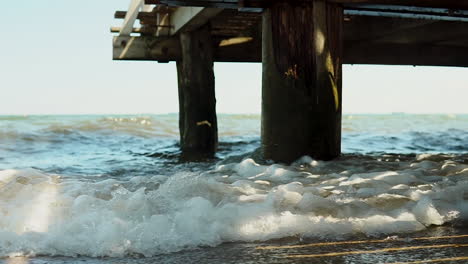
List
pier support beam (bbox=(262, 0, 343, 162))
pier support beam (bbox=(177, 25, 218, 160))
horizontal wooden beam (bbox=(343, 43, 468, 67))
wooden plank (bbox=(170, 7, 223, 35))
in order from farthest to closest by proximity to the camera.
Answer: horizontal wooden beam (bbox=(343, 43, 468, 67)) → pier support beam (bbox=(177, 25, 218, 160)) → wooden plank (bbox=(170, 7, 223, 35)) → pier support beam (bbox=(262, 0, 343, 162))

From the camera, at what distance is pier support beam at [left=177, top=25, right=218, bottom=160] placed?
11.5 m

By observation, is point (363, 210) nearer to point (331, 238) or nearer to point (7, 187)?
point (331, 238)

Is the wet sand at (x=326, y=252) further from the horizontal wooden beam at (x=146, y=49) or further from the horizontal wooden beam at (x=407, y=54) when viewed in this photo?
the horizontal wooden beam at (x=407, y=54)

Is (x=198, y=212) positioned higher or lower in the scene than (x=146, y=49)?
lower

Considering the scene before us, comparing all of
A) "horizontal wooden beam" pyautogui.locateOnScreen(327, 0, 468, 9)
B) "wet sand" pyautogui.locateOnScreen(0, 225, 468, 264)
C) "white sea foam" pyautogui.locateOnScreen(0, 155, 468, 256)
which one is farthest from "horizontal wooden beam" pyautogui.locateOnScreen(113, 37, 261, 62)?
"wet sand" pyautogui.locateOnScreen(0, 225, 468, 264)

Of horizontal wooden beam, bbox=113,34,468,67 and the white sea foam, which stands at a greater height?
horizontal wooden beam, bbox=113,34,468,67

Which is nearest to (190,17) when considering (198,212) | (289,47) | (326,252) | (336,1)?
(289,47)

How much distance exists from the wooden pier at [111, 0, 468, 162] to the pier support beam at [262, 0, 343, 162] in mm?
13

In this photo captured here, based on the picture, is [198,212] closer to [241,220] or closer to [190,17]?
[241,220]

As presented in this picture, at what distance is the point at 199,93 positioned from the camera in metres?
11.6

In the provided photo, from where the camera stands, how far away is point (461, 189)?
4922 millimetres

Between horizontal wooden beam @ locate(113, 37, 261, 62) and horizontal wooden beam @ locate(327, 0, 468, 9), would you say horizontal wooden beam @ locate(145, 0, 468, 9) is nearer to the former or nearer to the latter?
horizontal wooden beam @ locate(327, 0, 468, 9)

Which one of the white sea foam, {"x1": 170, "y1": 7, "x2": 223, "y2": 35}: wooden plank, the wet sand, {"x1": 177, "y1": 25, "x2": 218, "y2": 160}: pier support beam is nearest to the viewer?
the wet sand

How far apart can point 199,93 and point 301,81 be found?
466cm
